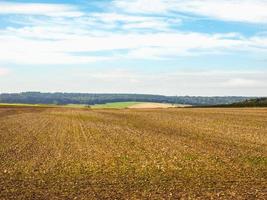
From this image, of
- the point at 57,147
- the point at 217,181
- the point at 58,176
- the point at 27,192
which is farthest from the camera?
the point at 57,147

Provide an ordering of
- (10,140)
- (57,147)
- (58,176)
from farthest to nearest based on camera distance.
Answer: (10,140)
(57,147)
(58,176)

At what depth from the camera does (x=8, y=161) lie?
25.5 meters

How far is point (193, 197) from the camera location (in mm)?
16734

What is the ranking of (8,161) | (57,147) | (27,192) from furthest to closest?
(57,147)
(8,161)
(27,192)

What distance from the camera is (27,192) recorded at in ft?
58.6

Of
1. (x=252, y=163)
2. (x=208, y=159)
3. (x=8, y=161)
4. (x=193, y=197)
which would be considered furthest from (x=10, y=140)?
(x=193, y=197)

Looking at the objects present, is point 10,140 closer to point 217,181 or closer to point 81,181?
point 81,181

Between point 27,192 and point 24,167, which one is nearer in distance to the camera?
point 27,192

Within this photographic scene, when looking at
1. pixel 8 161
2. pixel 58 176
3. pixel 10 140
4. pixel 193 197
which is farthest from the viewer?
pixel 10 140

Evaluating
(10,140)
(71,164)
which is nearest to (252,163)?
(71,164)

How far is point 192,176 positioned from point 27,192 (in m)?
6.78

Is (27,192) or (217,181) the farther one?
(217,181)

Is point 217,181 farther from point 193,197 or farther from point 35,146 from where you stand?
point 35,146

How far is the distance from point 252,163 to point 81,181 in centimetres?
886
